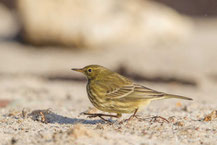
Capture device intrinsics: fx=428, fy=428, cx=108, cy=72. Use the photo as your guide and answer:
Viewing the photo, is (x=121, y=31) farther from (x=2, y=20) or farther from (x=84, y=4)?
(x=2, y=20)

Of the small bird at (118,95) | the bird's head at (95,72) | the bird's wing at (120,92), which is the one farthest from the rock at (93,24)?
the bird's wing at (120,92)

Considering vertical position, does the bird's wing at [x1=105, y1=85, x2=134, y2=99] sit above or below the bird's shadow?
above

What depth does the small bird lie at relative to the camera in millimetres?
4891

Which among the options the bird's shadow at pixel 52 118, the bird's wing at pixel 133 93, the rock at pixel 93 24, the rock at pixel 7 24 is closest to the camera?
the bird's wing at pixel 133 93

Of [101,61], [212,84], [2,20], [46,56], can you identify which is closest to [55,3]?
[46,56]

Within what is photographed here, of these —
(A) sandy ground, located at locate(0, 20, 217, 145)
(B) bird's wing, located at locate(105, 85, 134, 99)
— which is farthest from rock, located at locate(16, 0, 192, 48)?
(B) bird's wing, located at locate(105, 85, 134, 99)

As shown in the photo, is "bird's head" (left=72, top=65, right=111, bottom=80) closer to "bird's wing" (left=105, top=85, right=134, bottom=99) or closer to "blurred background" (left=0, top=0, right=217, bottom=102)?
"bird's wing" (left=105, top=85, right=134, bottom=99)

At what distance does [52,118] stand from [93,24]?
9737 mm

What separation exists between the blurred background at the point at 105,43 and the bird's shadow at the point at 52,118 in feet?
17.1

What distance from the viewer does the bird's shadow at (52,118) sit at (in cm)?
522

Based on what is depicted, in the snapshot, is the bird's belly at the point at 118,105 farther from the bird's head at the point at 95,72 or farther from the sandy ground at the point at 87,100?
the bird's head at the point at 95,72

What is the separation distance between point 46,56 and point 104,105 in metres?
9.72

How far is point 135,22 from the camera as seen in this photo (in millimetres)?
15844

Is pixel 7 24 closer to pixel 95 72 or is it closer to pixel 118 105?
pixel 95 72
